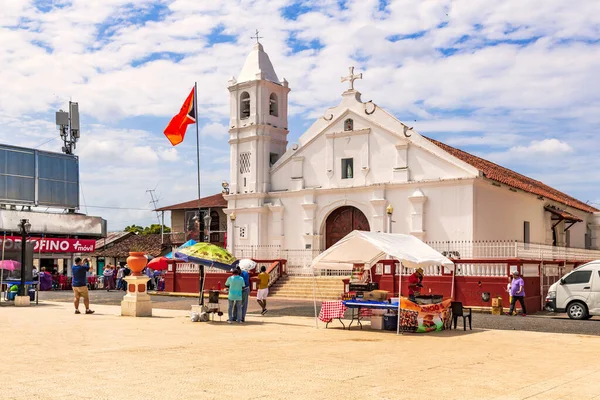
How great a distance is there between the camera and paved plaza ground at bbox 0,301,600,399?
8.78 m

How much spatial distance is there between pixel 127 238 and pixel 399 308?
43.7 metres

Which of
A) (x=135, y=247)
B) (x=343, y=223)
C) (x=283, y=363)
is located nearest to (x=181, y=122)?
(x=343, y=223)

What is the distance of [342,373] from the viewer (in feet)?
33.4

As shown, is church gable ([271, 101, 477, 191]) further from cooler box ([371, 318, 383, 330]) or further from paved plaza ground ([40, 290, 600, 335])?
cooler box ([371, 318, 383, 330])

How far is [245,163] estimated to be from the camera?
35156 mm

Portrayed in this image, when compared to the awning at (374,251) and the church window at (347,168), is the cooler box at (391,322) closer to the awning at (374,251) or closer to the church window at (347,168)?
the awning at (374,251)

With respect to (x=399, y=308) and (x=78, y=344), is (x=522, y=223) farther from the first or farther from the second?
(x=78, y=344)

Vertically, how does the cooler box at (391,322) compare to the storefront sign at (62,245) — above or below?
below

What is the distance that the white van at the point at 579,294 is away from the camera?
21.1 metres

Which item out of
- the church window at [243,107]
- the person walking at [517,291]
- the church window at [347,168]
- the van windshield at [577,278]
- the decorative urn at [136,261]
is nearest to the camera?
the decorative urn at [136,261]

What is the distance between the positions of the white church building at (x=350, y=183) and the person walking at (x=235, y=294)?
42.1 ft

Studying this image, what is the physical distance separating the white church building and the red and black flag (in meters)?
5.06

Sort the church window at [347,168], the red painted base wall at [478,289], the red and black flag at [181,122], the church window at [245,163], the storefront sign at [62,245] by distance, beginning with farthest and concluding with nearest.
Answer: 1. the storefront sign at [62,245]
2. the church window at [245,163]
3. the church window at [347,168]
4. the red and black flag at [181,122]
5. the red painted base wall at [478,289]

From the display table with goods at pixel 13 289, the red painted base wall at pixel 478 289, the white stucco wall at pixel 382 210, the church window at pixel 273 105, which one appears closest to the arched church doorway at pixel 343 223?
the white stucco wall at pixel 382 210
